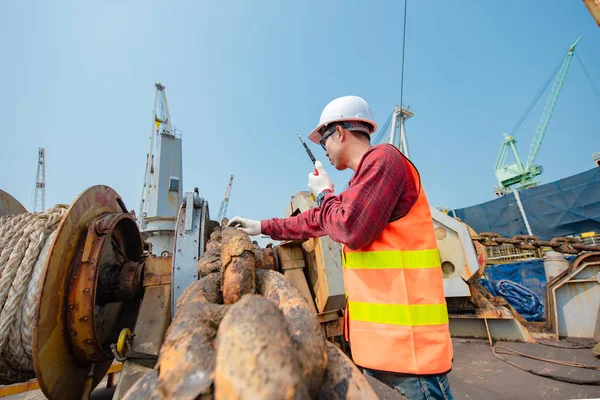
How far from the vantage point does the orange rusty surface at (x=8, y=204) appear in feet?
8.64

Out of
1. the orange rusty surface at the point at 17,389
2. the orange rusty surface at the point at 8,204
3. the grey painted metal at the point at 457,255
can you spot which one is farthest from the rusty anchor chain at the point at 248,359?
the orange rusty surface at the point at 17,389

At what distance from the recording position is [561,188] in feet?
58.3

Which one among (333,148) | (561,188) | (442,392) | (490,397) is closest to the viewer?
(442,392)

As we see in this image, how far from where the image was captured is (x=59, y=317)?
68.4 inches

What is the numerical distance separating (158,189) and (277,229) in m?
12.9

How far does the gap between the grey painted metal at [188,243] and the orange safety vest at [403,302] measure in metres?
1.08

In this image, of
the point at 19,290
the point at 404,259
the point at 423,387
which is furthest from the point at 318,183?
the point at 19,290

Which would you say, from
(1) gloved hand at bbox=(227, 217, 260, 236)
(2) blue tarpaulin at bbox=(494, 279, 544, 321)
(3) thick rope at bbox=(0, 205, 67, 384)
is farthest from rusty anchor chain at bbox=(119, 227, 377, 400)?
(2) blue tarpaulin at bbox=(494, 279, 544, 321)

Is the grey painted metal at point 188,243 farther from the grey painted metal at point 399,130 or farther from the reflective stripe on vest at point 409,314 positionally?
the grey painted metal at point 399,130

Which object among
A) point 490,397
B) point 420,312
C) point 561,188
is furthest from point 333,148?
point 561,188

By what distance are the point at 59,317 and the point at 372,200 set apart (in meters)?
1.96

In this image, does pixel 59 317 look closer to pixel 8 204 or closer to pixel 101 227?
pixel 101 227

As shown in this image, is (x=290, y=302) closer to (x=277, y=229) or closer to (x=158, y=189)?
(x=277, y=229)

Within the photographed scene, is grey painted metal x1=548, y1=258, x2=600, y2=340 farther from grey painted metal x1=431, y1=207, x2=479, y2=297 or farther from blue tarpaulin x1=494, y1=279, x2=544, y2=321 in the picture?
blue tarpaulin x1=494, y1=279, x2=544, y2=321
